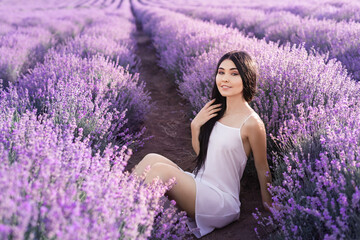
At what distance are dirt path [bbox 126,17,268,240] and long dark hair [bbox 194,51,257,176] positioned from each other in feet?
1.68

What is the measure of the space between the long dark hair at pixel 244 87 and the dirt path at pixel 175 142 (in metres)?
0.51

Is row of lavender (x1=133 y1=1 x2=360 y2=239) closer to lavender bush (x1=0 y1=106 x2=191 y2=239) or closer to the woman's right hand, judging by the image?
the woman's right hand

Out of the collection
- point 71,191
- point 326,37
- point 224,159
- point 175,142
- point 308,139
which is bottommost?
point 175,142

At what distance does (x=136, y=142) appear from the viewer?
3576mm

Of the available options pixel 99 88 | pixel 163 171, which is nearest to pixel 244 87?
pixel 163 171

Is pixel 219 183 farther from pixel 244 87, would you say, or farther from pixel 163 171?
pixel 244 87

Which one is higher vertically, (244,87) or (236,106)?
(244,87)

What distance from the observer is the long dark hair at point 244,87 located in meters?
2.21

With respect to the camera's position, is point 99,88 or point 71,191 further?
point 99,88

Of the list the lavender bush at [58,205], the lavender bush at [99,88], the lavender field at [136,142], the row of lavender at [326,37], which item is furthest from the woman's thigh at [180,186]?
the row of lavender at [326,37]

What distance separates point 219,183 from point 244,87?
704 millimetres

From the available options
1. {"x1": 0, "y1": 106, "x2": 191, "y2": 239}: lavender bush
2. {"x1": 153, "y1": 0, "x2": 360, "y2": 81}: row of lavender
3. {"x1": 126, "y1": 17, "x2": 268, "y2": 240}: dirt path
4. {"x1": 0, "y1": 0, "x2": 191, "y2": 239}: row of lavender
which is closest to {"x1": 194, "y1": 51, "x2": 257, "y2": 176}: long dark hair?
{"x1": 126, "y1": 17, "x2": 268, "y2": 240}: dirt path

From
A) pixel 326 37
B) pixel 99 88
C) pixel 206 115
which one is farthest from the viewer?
pixel 326 37

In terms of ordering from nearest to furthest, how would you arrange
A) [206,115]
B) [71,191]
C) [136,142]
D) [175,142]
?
[71,191]
[206,115]
[136,142]
[175,142]
